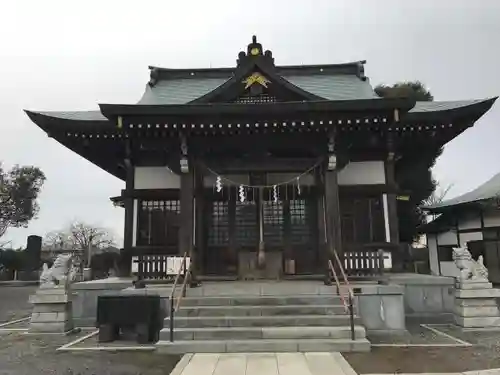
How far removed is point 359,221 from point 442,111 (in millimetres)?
3782

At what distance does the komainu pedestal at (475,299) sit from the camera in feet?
30.2

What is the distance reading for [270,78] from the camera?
37.6 feet

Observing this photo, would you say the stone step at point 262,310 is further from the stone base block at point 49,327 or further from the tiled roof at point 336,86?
the tiled roof at point 336,86

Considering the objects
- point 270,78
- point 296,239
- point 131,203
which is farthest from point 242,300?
point 270,78

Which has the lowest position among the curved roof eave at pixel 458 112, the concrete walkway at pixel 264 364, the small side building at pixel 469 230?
the concrete walkway at pixel 264 364

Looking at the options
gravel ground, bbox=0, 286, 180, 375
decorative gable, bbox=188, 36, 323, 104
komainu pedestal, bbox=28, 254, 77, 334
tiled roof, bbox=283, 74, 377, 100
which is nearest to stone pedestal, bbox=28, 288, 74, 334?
komainu pedestal, bbox=28, 254, 77, 334

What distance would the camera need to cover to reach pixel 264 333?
24.9 ft

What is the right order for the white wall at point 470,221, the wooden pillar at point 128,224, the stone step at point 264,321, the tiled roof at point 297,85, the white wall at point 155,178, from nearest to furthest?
the stone step at point 264,321
the wooden pillar at point 128,224
the white wall at point 155,178
the tiled roof at point 297,85
the white wall at point 470,221

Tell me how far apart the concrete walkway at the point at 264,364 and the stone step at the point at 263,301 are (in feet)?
5.17

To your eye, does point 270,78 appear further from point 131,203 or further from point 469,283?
Answer: point 469,283

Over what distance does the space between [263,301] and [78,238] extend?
42437 millimetres

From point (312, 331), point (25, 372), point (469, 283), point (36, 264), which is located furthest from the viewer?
point (36, 264)

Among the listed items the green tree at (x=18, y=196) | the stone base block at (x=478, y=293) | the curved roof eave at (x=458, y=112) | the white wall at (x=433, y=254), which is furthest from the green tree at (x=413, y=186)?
the green tree at (x=18, y=196)

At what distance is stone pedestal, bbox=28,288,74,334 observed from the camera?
9320mm
